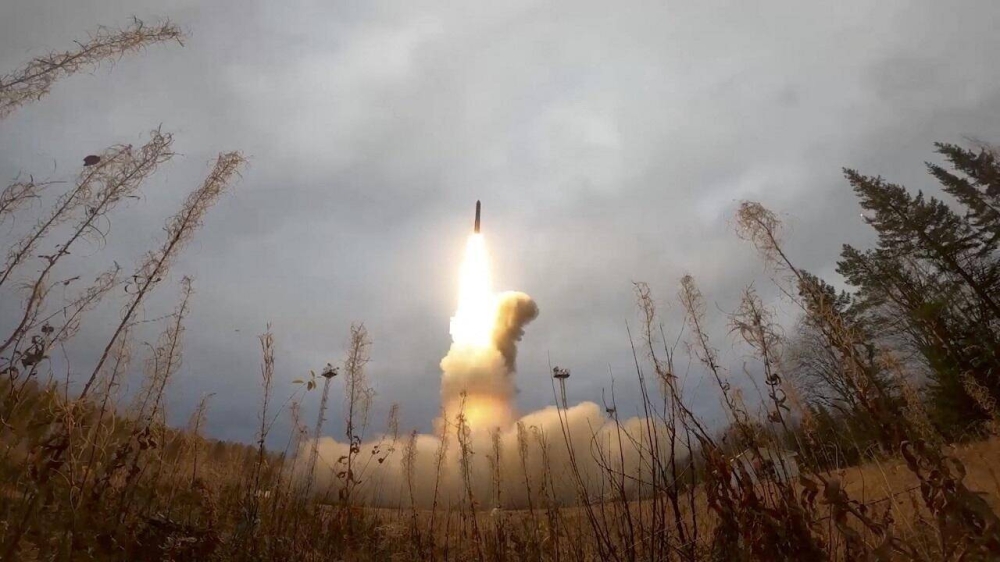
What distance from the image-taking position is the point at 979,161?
28.2m

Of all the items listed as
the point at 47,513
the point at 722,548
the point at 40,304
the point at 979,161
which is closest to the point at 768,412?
the point at 722,548

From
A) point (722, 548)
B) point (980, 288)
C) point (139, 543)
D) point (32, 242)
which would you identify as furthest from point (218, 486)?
point (980, 288)

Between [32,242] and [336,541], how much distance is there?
5.69 meters

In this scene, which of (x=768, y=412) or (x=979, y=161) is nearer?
(x=768, y=412)

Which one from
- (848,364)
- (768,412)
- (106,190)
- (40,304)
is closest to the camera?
(848,364)

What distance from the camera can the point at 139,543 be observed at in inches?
179

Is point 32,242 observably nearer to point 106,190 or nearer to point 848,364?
point 106,190

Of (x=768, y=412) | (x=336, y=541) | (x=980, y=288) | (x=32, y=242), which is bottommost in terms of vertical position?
(x=336, y=541)

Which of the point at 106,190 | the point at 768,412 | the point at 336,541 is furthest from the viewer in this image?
the point at 336,541

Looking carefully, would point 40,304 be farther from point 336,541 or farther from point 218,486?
point 218,486

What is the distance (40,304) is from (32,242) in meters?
0.80

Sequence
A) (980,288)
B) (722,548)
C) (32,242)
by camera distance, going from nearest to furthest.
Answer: (722,548), (32,242), (980,288)

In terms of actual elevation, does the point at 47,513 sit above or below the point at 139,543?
above

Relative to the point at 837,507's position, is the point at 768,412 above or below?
above
